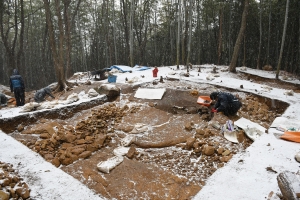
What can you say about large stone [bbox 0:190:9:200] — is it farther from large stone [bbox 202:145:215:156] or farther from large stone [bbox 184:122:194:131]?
large stone [bbox 184:122:194:131]

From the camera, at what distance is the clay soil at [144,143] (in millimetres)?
2775

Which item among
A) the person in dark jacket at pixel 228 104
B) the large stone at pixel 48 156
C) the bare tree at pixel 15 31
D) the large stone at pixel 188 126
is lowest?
the large stone at pixel 48 156

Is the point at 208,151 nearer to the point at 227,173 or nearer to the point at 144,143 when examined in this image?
the point at 227,173

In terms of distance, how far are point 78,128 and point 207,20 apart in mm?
15013

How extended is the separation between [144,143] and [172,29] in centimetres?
1583

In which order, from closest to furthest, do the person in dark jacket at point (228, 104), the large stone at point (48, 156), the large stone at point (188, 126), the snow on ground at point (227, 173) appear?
1. the snow on ground at point (227, 173)
2. the large stone at point (48, 156)
3. the large stone at point (188, 126)
4. the person in dark jacket at point (228, 104)

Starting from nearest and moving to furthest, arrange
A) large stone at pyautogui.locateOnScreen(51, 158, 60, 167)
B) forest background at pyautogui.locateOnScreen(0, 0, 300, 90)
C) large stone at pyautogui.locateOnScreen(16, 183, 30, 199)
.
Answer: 1. large stone at pyautogui.locateOnScreen(16, 183, 30, 199)
2. large stone at pyautogui.locateOnScreen(51, 158, 60, 167)
3. forest background at pyautogui.locateOnScreen(0, 0, 300, 90)

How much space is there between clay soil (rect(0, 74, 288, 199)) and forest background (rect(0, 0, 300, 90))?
3809 millimetres

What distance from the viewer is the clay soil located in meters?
2.78

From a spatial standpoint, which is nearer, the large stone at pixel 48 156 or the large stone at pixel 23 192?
the large stone at pixel 23 192

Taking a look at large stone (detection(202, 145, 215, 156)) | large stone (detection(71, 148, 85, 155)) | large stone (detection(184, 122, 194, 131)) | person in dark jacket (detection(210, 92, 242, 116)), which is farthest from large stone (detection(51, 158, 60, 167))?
person in dark jacket (detection(210, 92, 242, 116))

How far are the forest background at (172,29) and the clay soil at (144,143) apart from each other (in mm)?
3809

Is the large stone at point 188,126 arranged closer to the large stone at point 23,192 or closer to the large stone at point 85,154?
the large stone at point 85,154

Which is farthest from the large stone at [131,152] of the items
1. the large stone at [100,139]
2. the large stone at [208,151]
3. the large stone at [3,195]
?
the large stone at [3,195]
